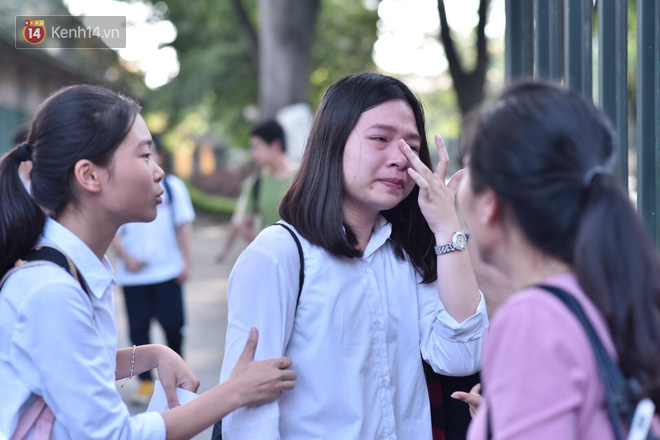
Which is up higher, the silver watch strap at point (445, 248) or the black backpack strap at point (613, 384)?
the silver watch strap at point (445, 248)

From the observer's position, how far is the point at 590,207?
1.37 metres

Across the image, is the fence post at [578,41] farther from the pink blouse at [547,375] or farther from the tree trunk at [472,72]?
the tree trunk at [472,72]

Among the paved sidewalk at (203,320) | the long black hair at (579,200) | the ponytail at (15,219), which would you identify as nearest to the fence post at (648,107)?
the long black hair at (579,200)

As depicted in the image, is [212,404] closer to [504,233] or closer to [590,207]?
[504,233]

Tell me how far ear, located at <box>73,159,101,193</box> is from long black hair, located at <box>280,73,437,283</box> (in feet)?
1.88

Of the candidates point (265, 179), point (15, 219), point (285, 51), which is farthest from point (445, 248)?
point (285, 51)

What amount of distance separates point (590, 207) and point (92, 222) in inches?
53.5

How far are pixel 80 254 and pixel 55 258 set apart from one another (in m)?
0.10

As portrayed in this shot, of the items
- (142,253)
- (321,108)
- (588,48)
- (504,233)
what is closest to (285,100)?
(142,253)

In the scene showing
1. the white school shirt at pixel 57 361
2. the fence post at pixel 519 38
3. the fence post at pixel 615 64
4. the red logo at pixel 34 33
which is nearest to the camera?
the white school shirt at pixel 57 361

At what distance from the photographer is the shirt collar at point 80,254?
2066 millimetres

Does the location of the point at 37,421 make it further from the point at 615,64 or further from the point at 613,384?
the point at 615,64

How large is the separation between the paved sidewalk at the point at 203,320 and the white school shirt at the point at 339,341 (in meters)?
2.41

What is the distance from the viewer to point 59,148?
2.12 meters
